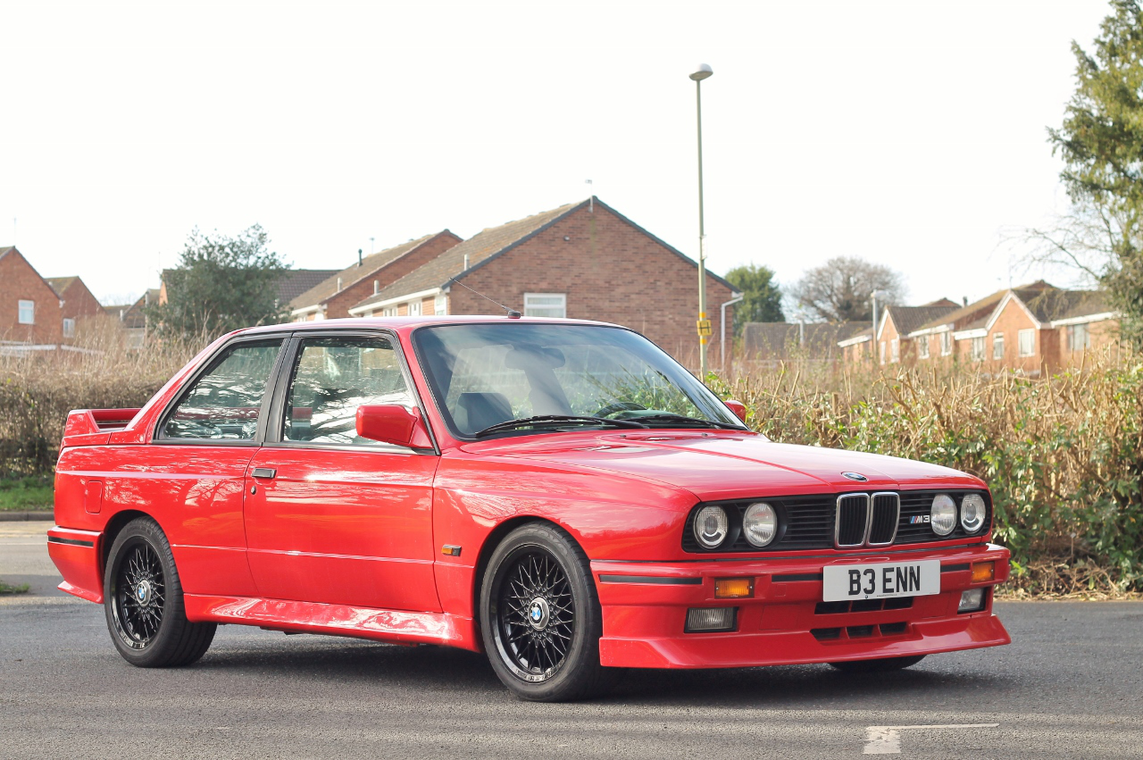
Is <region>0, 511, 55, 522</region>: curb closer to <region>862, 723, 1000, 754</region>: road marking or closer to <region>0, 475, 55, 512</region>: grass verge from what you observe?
<region>0, 475, 55, 512</region>: grass verge

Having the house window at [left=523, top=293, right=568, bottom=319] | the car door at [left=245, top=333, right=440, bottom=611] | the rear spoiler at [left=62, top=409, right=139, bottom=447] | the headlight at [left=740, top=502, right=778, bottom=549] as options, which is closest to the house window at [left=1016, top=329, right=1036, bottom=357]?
the house window at [left=523, top=293, right=568, bottom=319]

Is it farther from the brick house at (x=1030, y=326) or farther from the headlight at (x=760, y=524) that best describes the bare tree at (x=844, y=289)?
the headlight at (x=760, y=524)

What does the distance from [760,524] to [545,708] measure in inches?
42.7

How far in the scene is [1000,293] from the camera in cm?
10019

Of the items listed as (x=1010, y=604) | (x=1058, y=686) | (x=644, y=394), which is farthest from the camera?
(x=1010, y=604)

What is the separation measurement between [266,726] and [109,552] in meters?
2.41

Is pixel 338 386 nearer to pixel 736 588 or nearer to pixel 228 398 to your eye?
pixel 228 398

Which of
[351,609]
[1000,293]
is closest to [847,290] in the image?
[1000,293]

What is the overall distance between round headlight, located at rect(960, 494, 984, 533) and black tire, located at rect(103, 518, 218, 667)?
3.71 m

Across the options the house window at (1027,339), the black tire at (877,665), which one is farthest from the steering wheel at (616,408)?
the house window at (1027,339)

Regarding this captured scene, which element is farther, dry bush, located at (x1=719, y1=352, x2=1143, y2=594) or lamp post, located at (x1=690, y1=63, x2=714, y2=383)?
lamp post, located at (x1=690, y1=63, x2=714, y2=383)

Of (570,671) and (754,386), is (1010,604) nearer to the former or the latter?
(754,386)

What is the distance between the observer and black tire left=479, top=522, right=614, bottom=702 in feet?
17.6

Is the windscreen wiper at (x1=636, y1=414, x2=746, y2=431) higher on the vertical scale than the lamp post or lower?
lower
